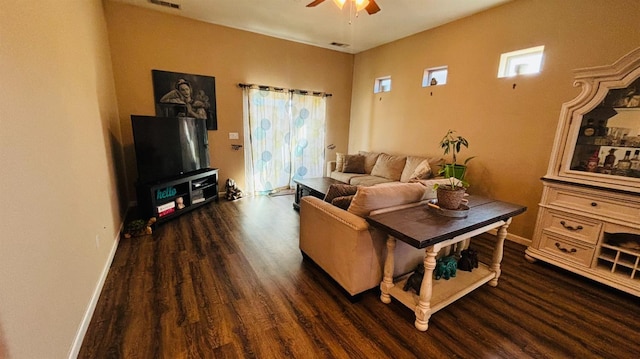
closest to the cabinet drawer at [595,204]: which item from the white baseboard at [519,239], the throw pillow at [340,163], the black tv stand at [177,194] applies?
the white baseboard at [519,239]

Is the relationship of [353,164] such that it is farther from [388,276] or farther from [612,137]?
[612,137]

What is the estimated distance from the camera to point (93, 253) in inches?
81.6

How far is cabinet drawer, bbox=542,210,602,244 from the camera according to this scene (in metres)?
2.38

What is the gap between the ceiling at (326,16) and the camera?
3477mm

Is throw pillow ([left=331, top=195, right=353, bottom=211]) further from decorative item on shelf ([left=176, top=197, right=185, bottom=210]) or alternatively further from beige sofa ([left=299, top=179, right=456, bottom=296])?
decorative item on shelf ([left=176, top=197, right=185, bottom=210])

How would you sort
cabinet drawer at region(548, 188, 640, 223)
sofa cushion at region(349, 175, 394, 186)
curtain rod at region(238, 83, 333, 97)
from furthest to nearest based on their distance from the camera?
curtain rod at region(238, 83, 333, 97) → sofa cushion at region(349, 175, 394, 186) → cabinet drawer at region(548, 188, 640, 223)

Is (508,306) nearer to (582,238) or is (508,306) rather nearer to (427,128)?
(582,238)

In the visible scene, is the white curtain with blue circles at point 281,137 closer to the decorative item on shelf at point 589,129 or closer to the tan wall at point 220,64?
the tan wall at point 220,64

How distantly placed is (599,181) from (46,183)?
413cm

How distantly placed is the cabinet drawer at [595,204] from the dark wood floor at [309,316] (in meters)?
0.68

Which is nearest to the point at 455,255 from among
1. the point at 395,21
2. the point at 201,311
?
the point at 201,311

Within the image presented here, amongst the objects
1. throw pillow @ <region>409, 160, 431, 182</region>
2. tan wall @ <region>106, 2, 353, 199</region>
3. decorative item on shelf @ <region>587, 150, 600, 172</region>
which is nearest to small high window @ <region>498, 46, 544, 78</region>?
decorative item on shelf @ <region>587, 150, 600, 172</region>

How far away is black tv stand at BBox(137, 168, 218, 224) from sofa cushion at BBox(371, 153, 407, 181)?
288 cm

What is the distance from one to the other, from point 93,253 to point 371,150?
472cm
